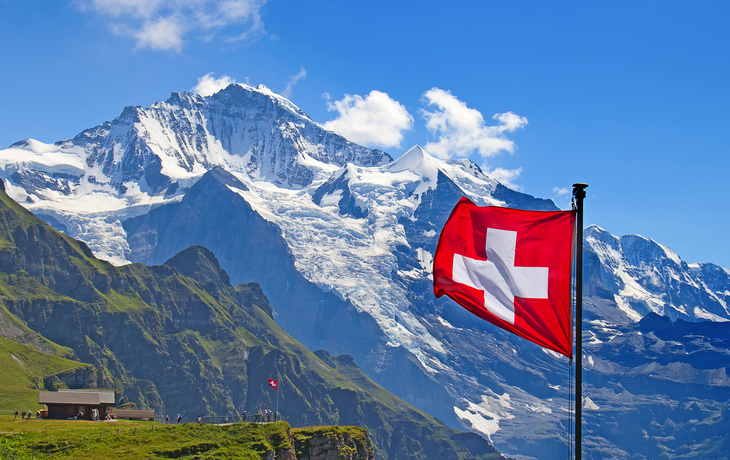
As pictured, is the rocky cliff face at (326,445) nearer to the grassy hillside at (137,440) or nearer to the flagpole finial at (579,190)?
the grassy hillside at (137,440)

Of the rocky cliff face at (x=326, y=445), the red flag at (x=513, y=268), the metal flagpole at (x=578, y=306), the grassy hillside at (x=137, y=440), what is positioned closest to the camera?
the metal flagpole at (x=578, y=306)

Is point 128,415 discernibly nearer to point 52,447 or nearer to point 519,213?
point 52,447

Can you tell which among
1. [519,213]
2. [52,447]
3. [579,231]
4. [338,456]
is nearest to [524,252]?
[519,213]

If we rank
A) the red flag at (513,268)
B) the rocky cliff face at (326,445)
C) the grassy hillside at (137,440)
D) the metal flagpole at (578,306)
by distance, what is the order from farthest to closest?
the rocky cliff face at (326,445) → the grassy hillside at (137,440) → the red flag at (513,268) → the metal flagpole at (578,306)

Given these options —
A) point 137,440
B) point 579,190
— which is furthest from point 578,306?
point 137,440

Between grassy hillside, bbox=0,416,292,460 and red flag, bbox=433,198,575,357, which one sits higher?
red flag, bbox=433,198,575,357

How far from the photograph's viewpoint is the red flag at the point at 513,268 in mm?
27312

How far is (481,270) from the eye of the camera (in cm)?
2927

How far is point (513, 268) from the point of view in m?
28.6

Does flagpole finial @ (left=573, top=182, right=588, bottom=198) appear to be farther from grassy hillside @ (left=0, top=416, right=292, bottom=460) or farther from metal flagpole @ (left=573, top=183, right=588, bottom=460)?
grassy hillside @ (left=0, top=416, right=292, bottom=460)

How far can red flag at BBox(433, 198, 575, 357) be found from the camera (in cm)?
2731

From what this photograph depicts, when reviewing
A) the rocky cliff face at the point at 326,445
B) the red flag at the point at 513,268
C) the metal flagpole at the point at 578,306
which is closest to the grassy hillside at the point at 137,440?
the rocky cliff face at the point at 326,445

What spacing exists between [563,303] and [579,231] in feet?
9.91

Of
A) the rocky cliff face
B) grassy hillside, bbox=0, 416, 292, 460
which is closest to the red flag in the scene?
grassy hillside, bbox=0, 416, 292, 460
